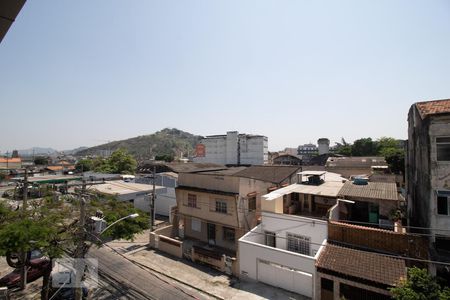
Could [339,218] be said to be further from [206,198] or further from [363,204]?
[206,198]

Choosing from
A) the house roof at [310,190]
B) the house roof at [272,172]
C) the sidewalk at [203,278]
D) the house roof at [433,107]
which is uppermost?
the house roof at [433,107]

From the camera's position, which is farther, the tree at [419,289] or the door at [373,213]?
the door at [373,213]

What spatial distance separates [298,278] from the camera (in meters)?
17.6

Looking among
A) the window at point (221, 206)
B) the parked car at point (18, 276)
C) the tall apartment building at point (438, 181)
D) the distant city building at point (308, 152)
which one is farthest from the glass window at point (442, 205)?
the distant city building at point (308, 152)

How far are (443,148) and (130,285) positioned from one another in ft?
73.2

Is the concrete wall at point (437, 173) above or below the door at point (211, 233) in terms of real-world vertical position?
above

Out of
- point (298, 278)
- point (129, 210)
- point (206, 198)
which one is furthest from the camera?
point (206, 198)

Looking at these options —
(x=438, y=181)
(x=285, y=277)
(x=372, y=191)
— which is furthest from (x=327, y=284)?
(x=372, y=191)

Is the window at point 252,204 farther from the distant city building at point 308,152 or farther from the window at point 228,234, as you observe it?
the distant city building at point 308,152

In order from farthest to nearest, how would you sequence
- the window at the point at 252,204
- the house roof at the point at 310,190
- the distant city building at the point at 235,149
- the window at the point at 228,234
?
the distant city building at the point at 235,149
the window at the point at 228,234
the window at the point at 252,204
the house roof at the point at 310,190

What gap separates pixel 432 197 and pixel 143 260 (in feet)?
72.3

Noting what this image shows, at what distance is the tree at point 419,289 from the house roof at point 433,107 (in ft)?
30.6

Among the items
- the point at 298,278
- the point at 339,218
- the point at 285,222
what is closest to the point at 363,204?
the point at 339,218

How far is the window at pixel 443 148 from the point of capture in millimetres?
15055
